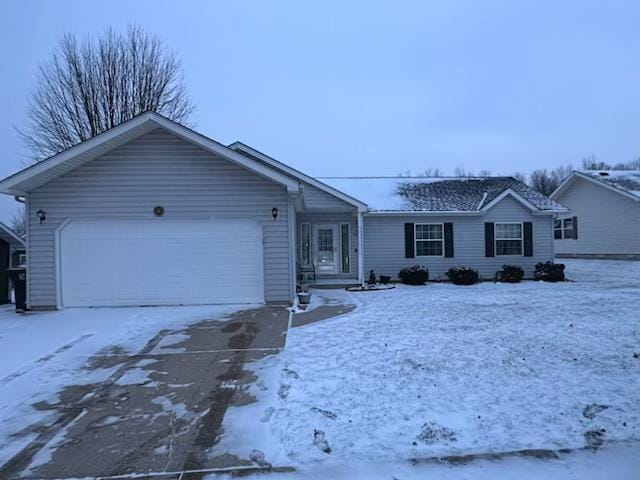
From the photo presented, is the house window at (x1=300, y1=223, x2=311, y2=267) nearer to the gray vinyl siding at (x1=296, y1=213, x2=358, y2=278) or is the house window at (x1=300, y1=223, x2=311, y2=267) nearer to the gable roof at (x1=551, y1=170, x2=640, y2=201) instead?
the gray vinyl siding at (x1=296, y1=213, x2=358, y2=278)

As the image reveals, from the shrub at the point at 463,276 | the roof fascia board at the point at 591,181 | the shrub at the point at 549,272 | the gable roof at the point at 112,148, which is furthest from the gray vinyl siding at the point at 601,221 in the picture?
the gable roof at the point at 112,148

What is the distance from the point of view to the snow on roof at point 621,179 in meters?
21.9

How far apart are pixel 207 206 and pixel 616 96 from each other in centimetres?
2266

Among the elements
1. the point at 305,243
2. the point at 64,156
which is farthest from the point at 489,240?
the point at 64,156

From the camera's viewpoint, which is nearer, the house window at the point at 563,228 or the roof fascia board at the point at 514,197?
the roof fascia board at the point at 514,197

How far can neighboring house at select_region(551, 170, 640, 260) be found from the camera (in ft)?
72.1

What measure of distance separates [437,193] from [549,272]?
16.9 feet

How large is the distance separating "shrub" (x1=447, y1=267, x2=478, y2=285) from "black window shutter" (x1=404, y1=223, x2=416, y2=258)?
1.70 meters

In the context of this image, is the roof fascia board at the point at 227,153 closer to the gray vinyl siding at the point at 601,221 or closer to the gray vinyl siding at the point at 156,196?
the gray vinyl siding at the point at 156,196

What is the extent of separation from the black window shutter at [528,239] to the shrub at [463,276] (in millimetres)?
2728

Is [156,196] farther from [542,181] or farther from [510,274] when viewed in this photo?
[542,181]

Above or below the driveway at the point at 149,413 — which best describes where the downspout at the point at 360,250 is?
above

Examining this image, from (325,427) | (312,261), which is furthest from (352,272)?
(325,427)

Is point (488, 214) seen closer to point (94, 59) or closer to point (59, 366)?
point (59, 366)
